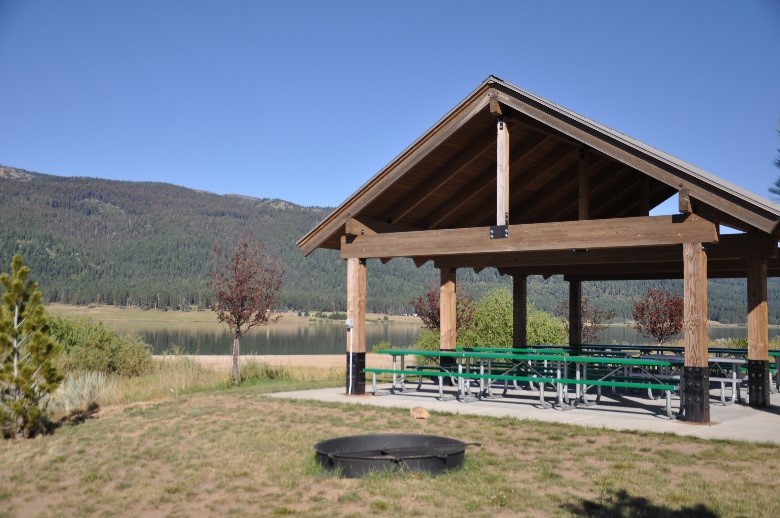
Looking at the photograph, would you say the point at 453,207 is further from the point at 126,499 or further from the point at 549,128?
the point at 126,499

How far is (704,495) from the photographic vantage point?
679 cm

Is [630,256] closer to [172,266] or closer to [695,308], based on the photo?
[695,308]

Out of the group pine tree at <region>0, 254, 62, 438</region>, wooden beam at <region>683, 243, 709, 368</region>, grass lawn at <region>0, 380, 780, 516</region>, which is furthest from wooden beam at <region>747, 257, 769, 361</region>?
pine tree at <region>0, 254, 62, 438</region>

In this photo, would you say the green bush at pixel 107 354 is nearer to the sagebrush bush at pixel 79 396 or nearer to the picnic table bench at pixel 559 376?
the sagebrush bush at pixel 79 396

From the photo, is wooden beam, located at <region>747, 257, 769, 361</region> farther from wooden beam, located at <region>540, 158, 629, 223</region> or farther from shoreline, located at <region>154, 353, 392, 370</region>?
shoreline, located at <region>154, 353, 392, 370</region>

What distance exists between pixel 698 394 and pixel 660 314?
1917cm

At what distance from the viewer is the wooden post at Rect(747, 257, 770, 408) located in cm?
1244

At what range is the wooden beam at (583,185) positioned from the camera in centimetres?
1234

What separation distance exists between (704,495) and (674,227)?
4.71 metres

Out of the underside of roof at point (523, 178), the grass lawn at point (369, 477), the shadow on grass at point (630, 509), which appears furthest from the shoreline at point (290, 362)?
the shadow on grass at point (630, 509)

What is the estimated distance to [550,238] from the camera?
11.8m

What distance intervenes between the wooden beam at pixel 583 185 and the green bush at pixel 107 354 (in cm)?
1224

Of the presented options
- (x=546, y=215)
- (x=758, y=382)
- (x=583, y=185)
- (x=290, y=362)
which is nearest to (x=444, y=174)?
(x=583, y=185)

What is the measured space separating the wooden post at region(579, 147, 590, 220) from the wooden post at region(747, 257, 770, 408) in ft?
8.77
